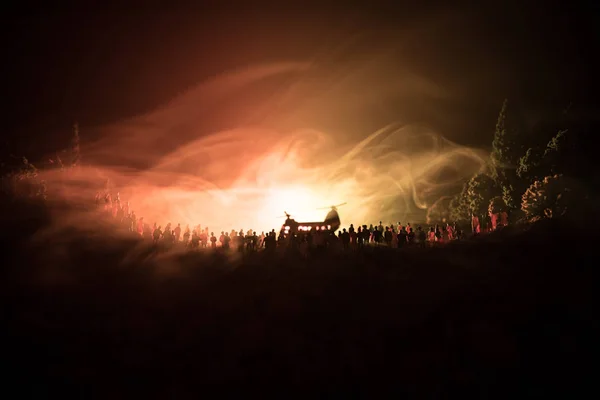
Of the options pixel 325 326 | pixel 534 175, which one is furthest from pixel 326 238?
pixel 534 175

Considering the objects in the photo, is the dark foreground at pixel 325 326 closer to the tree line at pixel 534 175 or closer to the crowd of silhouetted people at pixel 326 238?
the crowd of silhouetted people at pixel 326 238

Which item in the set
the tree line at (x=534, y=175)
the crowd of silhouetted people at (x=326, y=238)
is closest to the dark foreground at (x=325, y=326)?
the crowd of silhouetted people at (x=326, y=238)

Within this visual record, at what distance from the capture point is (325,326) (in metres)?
14.4

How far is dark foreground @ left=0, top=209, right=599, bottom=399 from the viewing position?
40.0 ft

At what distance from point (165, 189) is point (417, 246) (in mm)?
32897

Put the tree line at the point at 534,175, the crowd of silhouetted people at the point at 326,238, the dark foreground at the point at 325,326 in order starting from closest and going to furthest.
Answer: the dark foreground at the point at 325,326, the crowd of silhouetted people at the point at 326,238, the tree line at the point at 534,175

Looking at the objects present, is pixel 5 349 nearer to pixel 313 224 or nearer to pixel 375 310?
pixel 375 310

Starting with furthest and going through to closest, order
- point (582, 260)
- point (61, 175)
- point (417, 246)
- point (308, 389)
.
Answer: point (61, 175) < point (417, 246) < point (582, 260) < point (308, 389)

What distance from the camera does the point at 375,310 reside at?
14.8 metres

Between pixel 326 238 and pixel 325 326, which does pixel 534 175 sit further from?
pixel 325 326

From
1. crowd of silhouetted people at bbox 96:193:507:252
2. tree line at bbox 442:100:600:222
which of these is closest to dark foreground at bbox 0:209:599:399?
crowd of silhouetted people at bbox 96:193:507:252

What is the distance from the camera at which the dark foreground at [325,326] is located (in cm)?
1220

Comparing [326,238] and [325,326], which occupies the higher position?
[326,238]

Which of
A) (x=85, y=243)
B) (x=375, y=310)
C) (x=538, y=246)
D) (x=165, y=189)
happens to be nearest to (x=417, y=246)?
(x=538, y=246)
